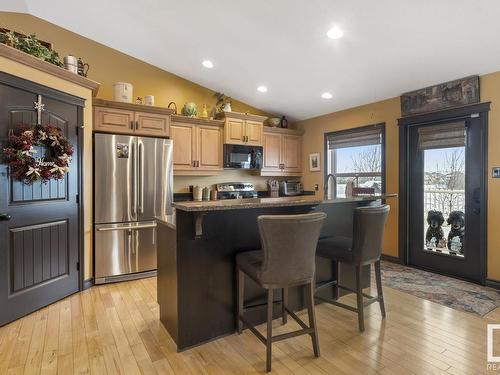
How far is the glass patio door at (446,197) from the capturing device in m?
3.42

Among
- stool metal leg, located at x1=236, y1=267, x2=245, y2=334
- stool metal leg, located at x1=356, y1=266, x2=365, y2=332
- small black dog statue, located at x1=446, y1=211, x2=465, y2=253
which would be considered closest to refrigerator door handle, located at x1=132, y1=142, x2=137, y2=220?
stool metal leg, located at x1=236, y1=267, x2=245, y2=334

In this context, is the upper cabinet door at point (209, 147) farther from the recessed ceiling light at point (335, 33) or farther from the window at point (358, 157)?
the recessed ceiling light at point (335, 33)

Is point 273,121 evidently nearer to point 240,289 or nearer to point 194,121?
point 194,121

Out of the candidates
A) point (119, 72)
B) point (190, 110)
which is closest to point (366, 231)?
point (190, 110)

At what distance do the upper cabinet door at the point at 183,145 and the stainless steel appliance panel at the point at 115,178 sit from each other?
30.8 inches

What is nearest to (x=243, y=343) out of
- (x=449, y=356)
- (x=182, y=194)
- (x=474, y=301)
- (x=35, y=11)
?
(x=449, y=356)

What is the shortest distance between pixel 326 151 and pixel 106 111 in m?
3.69

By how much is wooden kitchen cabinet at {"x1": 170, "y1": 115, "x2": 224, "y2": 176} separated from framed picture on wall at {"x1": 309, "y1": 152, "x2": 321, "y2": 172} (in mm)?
1890

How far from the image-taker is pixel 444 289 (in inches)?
127

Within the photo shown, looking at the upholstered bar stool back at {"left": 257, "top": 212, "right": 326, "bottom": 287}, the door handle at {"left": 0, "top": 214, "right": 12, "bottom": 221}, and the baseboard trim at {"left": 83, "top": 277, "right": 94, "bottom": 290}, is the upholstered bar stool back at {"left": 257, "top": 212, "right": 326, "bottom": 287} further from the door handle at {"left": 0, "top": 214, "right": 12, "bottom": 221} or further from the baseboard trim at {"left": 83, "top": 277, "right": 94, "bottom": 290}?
the baseboard trim at {"left": 83, "top": 277, "right": 94, "bottom": 290}

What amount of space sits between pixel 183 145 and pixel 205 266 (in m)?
2.63

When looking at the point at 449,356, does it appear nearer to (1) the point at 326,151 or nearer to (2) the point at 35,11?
(1) the point at 326,151

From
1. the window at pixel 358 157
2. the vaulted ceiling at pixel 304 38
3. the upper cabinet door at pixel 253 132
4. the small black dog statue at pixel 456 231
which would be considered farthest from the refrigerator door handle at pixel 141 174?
the small black dog statue at pixel 456 231

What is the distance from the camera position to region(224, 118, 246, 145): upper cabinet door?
474cm
